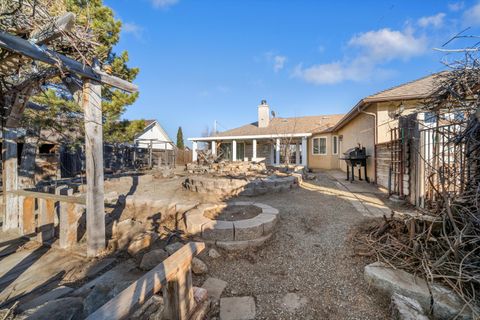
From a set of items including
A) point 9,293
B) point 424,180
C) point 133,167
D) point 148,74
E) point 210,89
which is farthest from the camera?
point 210,89

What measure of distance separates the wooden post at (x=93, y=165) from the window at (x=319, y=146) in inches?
540

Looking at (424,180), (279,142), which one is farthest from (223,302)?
(279,142)

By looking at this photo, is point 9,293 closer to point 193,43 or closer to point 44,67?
point 44,67

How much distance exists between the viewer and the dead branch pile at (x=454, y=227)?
188 centimetres

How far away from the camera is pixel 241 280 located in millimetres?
2375

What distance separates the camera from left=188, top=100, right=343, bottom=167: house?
14617 millimetres

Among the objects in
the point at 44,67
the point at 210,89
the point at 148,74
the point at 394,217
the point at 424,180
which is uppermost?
the point at 210,89

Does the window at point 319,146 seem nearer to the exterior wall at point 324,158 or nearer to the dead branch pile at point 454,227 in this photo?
the exterior wall at point 324,158

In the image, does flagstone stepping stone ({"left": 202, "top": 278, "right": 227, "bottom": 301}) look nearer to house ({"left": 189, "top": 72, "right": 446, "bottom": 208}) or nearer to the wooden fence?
the wooden fence

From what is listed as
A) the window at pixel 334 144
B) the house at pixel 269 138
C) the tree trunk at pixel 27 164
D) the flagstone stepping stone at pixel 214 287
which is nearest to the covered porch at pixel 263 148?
the house at pixel 269 138

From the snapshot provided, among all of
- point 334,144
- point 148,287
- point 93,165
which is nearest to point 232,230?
point 148,287

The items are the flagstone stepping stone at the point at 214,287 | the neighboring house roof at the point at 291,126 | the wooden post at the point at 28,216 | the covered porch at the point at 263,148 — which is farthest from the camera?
the neighboring house roof at the point at 291,126

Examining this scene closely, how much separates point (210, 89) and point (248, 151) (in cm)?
909

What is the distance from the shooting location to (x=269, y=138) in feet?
47.8
